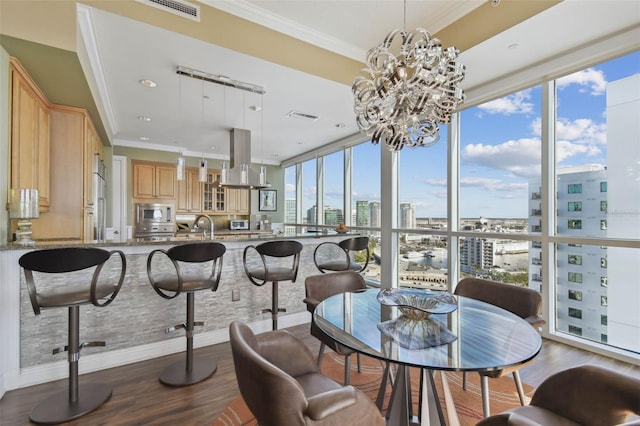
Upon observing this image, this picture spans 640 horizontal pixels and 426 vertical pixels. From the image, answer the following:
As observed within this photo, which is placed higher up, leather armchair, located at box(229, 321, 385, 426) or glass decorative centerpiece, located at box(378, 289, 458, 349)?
glass decorative centerpiece, located at box(378, 289, 458, 349)

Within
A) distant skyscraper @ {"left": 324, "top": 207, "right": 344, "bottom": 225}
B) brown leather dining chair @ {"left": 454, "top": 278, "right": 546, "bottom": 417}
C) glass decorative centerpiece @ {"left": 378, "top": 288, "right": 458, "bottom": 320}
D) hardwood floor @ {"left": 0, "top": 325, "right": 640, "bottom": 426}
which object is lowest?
hardwood floor @ {"left": 0, "top": 325, "right": 640, "bottom": 426}

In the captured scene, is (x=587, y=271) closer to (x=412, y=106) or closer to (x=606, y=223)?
(x=606, y=223)

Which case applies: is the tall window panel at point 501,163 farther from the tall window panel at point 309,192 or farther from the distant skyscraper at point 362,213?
the tall window panel at point 309,192

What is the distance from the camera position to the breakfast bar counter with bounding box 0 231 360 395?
2115 millimetres

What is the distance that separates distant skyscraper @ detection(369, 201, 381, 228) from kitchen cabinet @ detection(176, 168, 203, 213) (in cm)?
418

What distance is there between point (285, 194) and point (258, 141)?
2.43 metres

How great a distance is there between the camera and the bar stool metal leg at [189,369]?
87.7 inches

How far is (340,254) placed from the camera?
405 cm

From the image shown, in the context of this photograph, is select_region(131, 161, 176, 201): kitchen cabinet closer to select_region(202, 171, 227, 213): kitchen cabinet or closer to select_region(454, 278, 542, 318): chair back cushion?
select_region(202, 171, 227, 213): kitchen cabinet

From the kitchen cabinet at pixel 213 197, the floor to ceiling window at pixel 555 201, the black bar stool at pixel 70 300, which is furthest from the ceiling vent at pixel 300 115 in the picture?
the kitchen cabinet at pixel 213 197

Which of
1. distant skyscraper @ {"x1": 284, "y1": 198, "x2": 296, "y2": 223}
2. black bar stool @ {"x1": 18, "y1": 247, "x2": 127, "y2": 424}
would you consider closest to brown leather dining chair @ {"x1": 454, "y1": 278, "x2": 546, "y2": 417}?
black bar stool @ {"x1": 18, "y1": 247, "x2": 127, "y2": 424}

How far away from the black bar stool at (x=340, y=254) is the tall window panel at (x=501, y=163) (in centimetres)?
152

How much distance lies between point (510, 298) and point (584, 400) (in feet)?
3.09

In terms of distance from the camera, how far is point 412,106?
1913 millimetres
